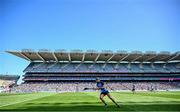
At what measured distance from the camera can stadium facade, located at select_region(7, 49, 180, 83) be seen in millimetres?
86188

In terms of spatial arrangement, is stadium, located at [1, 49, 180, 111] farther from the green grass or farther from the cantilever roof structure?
the green grass

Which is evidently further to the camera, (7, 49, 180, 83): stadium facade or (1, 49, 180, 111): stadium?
(7, 49, 180, 83): stadium facade

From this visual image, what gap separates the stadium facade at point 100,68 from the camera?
8619 centimetres

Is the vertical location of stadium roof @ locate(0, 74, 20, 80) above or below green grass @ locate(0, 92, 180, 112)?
above

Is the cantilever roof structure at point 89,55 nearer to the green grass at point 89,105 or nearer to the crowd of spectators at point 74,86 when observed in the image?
the crowd of spectators at point 74,86

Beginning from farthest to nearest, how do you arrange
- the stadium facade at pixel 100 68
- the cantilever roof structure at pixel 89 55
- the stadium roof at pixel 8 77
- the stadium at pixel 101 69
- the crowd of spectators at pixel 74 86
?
the stadium roof at pixel 8 77 → the stadium facade at pixel 100 68 → the stadium at pixel 101 69 → the cantilever roof structure at pixel 89 55 → the crowd of spectators at pixel 74 86

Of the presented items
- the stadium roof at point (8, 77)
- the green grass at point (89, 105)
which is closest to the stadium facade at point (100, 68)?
the stadium roof at point (8, 77)

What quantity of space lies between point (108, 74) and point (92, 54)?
13644 mm

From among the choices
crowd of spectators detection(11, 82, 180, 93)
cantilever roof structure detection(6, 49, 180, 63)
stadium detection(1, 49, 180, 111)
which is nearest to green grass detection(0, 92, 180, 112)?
crowd of spectators detection(11, 82, 180, 93)

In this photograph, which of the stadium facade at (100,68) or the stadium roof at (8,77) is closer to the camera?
the stadium facade at (100,68)

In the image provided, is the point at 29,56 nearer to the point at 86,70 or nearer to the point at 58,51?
the point at 58,51

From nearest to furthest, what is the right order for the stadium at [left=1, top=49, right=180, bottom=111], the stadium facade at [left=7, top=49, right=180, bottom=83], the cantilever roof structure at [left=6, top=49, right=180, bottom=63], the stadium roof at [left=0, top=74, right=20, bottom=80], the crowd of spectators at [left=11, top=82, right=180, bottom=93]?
the crowd of spectators at [left=11, top=82, right=180, bottom=93]
the cantilever roof structure at [left=6, top=49, right=180, bottom=63]
the stadium at [left=1, top=49, right=180, bottom=111]
the stadium facade at [left=7, top=49, right=180, bottom=83]
the stadium roof at [left=0, top=74, right=20, bottom=80]

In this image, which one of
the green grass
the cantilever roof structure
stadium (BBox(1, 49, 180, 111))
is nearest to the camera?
the green grass

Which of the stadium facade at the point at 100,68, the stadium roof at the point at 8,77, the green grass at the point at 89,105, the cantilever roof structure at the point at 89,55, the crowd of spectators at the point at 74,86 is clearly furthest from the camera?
the stadium roof at the point at 8,77
